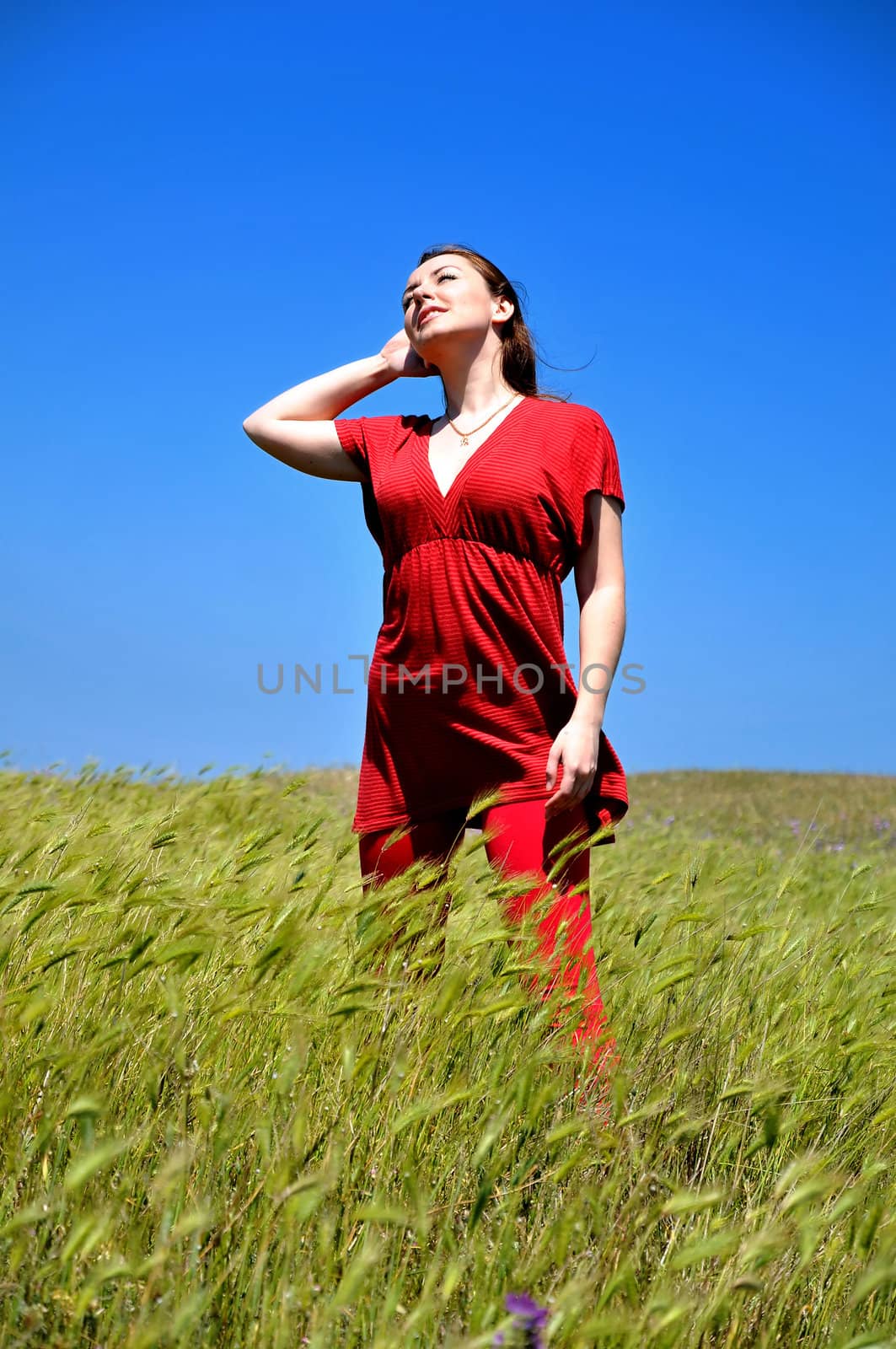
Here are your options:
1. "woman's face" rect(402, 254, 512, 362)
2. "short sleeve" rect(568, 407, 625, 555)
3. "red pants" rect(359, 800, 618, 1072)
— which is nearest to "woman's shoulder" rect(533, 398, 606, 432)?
"short sleeve" rect(568, 407, 625, 555)

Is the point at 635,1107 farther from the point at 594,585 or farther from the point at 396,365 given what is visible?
the point at 396,365

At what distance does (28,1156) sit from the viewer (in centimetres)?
146

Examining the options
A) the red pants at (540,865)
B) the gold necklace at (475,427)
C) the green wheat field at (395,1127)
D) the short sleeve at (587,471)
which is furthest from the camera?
the gold necklace at (475,427)

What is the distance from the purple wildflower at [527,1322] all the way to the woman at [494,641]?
0.90 metres

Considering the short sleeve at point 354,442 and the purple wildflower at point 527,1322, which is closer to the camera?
the purple wildflower at point 527,1322

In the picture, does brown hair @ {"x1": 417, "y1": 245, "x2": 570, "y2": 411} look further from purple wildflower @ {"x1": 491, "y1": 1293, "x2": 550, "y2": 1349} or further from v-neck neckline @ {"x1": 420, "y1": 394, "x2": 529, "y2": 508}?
purple wildflower @ {"x1": 491, "y1": 1293, "x2": 550, "y2": 1349}

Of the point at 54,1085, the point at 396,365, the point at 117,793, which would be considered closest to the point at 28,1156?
the point at 54,1085

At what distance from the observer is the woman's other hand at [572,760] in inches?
91.1

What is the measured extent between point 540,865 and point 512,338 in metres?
1.37

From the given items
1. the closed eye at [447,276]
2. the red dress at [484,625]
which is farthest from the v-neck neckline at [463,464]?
the closed eye at [447,276]

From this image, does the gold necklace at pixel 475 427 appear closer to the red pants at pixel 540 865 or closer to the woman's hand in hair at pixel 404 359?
the woman's hand in hair at pixel 404 359

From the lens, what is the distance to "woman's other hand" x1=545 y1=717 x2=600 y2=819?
2314mm

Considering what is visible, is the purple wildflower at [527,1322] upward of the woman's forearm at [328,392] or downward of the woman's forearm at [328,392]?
downward

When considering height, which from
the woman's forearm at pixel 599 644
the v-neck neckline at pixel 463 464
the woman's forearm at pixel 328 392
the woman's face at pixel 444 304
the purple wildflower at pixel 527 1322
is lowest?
the purple wildflower at pixel 527 1322
